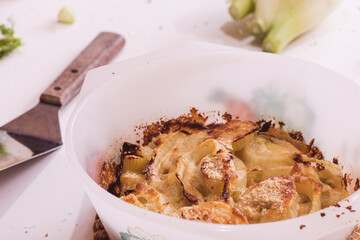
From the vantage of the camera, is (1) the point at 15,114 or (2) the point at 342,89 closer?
(2) the point at 342,89

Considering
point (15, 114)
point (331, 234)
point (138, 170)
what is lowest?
point (15, 114)

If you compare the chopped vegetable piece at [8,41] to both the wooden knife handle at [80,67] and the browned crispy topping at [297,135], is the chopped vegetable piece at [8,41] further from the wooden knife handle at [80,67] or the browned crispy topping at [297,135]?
the browned crispy topping at [297,135]

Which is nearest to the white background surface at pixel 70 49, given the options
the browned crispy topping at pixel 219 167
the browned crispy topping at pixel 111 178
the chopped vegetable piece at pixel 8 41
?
the chopped vegetable piece at pixel 8 41

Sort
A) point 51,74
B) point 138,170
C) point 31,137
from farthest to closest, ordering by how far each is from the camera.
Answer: point 51,74, point 31,137, point 138,170

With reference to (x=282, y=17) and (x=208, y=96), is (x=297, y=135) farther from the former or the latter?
(x=282, y=17)

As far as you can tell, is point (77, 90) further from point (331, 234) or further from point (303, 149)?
point (331, 234)

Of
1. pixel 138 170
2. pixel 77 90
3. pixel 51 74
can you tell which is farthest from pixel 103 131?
pixel 51 74

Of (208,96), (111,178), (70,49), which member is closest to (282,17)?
(208,96)
